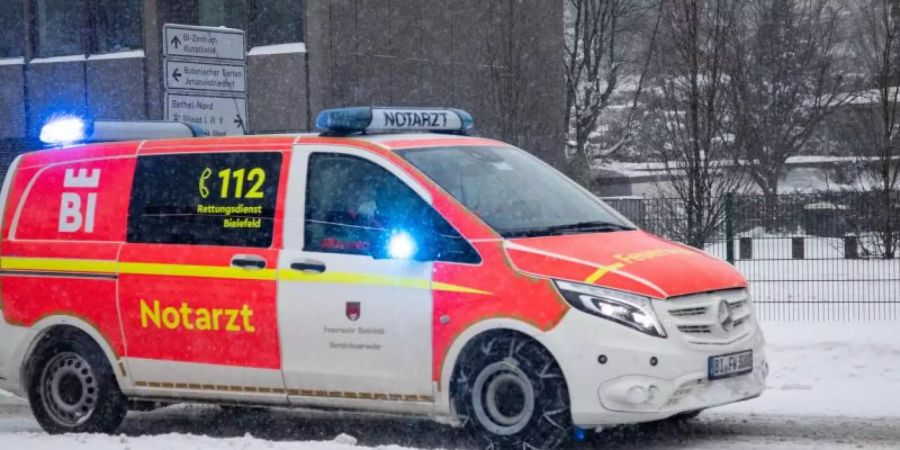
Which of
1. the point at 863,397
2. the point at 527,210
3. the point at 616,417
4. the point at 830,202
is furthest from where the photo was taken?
the point at 830,202

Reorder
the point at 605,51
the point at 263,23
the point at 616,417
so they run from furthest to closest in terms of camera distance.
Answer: the point at 605,51 < the point at 263,23 < the point at 616,417

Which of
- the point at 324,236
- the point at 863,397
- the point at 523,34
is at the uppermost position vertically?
the point at 523,34

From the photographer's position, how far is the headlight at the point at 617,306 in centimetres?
721

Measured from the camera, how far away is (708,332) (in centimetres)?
750

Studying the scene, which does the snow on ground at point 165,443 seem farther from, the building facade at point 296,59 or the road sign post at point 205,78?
the building facade at point 296,59

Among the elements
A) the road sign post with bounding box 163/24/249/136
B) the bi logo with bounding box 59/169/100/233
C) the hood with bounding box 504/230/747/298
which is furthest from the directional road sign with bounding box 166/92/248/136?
the hood with bounding box 504/230/747/298

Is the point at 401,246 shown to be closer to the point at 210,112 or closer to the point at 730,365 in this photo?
the point at 730,365

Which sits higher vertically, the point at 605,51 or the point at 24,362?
the point at 605,51

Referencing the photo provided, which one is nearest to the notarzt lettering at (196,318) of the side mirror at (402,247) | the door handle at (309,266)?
the door handle at (309,266)

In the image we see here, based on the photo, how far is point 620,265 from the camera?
744 centimetres

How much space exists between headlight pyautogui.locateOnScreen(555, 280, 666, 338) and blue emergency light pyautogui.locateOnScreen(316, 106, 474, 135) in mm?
2027

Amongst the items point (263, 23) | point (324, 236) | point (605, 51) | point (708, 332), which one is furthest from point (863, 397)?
point (605, 51)

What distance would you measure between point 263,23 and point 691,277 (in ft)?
58.9

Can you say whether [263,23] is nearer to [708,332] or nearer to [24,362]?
[24,362]
